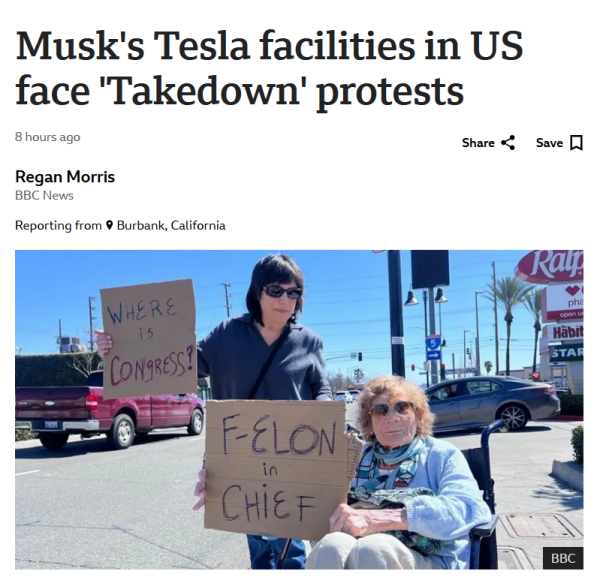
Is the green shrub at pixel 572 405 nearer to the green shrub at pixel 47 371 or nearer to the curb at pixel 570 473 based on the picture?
the curb at pixel 570 473

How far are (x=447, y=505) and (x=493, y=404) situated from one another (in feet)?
33.2

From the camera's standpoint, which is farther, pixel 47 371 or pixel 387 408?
pixel 47 371

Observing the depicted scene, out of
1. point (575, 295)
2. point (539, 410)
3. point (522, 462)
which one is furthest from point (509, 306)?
point (522, 462)

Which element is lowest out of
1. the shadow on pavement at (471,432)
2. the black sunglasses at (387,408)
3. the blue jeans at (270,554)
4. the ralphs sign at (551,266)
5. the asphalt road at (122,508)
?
the shadow on pavement at (471,432)

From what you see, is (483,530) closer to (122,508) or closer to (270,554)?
(270,554)

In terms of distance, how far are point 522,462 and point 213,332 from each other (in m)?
6.66

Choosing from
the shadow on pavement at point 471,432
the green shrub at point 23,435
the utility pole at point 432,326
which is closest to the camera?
the shadow on pavement at point 471,432

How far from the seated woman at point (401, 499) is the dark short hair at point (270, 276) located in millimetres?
583

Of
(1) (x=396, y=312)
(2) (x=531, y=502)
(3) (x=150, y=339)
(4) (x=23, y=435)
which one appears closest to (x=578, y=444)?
(2) (x=531, y=502)

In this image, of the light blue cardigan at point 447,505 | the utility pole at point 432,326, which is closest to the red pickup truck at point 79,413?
the utility pole at point 432,326

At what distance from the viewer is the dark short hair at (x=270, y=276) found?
282 cm

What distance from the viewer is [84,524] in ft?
18.8

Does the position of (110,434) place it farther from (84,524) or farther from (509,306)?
(509,306)

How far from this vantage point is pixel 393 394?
2.73m
